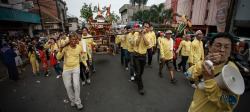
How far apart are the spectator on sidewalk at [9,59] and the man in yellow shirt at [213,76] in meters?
6.45

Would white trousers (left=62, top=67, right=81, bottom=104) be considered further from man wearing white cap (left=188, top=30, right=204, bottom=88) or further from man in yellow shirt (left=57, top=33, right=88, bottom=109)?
man wearing white cap (left=188, top=30, right=204, bottom=88)

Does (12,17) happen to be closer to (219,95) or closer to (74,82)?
(74,82)

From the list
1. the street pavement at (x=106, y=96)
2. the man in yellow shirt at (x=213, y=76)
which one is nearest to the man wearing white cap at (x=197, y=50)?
the street pavement at (x=106, y=96)

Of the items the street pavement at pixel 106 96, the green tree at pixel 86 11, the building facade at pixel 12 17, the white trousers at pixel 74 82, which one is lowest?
the street pavement at pixel 106 96

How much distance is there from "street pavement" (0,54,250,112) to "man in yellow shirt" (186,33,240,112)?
5.67ft

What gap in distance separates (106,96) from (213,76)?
3007 mm

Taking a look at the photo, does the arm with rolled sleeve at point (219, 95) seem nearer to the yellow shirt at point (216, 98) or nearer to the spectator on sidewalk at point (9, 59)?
the yellow shirt at point (216, 98)

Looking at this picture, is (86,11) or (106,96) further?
(86,11)

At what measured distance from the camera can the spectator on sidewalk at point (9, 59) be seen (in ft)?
14.6

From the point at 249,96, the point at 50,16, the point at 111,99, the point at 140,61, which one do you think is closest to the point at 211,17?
the point at 249,96

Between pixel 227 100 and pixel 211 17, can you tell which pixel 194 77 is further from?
pixel 211 17

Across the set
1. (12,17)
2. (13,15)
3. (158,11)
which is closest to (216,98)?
(12,17)

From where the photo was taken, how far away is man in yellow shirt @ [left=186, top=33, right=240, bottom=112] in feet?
3.39

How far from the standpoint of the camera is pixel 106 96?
343cm
